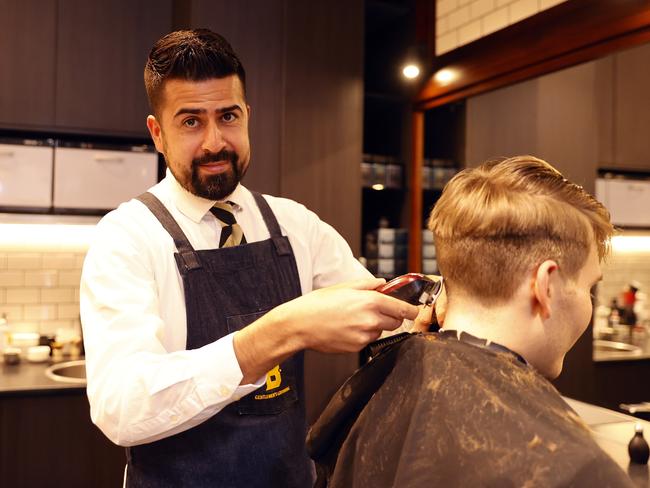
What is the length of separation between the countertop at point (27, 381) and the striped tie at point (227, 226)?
5.77 ft

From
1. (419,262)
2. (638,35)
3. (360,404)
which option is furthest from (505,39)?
(360,404)

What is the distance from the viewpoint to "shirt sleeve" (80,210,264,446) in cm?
126

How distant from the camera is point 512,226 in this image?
3.70 ft

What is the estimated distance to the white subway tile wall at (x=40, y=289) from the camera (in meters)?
3.70

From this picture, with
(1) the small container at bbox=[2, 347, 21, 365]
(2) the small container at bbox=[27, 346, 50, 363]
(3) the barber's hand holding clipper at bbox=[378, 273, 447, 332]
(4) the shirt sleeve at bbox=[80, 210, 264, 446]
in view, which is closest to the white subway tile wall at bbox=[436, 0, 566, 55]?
(3) the barber's hand holding clipper at bbox=[378, 273, 447, 332]

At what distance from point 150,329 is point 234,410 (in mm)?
338

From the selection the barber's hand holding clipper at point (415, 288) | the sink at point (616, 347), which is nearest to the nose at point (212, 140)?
the barber's hand holding clipper at point (415, 288)

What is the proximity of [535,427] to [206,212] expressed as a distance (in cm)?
107

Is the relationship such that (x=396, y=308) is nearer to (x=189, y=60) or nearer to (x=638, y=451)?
(x=189, y=60)

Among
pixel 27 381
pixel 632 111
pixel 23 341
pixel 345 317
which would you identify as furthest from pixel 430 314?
pixel 632 111

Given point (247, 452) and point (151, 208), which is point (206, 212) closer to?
point (151, 208)

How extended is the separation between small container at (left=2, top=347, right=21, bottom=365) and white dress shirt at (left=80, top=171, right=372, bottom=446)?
223 centimetres

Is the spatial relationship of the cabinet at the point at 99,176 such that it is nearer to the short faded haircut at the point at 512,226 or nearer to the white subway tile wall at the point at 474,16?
the white subway tile wall at the point at 474,16

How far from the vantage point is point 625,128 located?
4.44m
